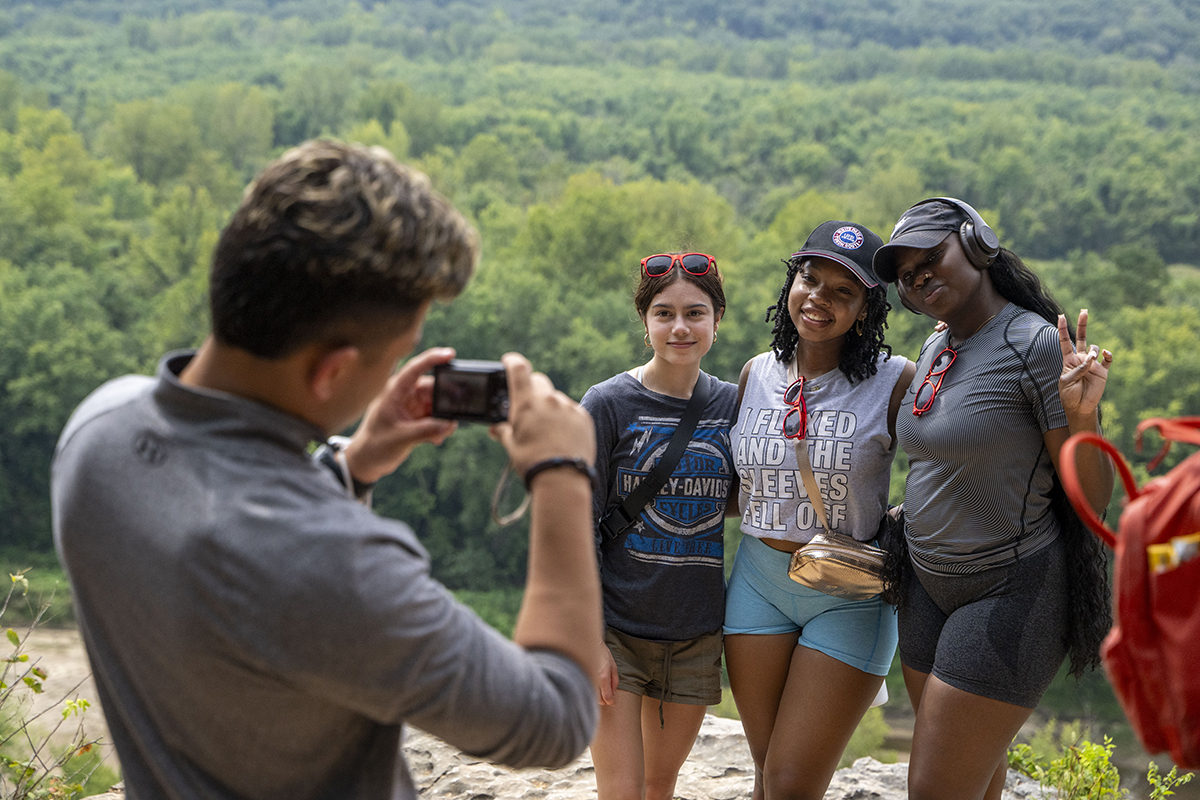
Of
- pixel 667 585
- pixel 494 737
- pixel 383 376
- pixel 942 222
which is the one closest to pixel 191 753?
pixel 494 737

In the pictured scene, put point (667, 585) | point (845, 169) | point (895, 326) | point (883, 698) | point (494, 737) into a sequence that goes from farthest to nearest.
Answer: point (845, 169) < point (895, 326) < point (883, 698) < point (667, 585) < point (494, 737)

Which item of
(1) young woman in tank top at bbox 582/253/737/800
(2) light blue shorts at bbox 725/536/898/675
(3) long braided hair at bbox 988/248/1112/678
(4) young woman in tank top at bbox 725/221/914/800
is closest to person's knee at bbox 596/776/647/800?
(1) young woman in tank top at bbox 582/253/737/800

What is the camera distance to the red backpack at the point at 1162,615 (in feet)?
4.63

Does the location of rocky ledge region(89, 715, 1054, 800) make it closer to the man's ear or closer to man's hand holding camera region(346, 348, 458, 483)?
man's hand holding camera region(346, 348, 458, 483)

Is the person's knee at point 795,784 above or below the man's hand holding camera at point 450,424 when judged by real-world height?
below

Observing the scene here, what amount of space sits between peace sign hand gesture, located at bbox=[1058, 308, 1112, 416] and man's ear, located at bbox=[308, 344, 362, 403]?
210cm

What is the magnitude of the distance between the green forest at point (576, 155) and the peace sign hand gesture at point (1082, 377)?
5.51ft

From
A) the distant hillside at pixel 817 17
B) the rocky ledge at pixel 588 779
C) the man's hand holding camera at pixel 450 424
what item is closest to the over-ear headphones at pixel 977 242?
the man's hand holding camera at pixel 450 424

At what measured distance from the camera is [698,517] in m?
3.35

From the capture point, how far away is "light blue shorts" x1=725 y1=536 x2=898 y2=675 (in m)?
3.17

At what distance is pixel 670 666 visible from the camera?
335cm

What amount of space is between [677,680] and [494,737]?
2207 mm

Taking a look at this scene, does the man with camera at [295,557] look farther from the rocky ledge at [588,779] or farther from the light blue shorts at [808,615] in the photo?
the rocky ledge at [588,779]

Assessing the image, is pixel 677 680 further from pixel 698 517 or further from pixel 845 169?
pixel 845 169
